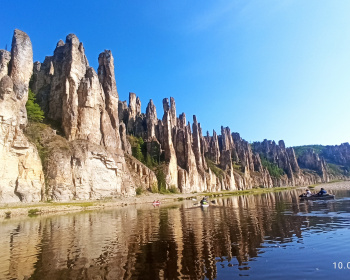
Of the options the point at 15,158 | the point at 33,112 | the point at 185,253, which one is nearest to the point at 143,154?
the point at 33,112

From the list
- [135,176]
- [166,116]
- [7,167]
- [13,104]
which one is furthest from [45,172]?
[166,116]

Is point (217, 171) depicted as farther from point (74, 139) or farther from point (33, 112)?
point (33, 112)

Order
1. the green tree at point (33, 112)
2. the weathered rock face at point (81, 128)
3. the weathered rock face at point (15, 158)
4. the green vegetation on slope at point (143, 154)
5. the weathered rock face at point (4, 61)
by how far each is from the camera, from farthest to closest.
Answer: the green vegetation on slope at point (143, 154)
the green tree at point (33, 112)
the weathered rock face at point (4, 61)
the weathered rock face at point (81, 128)
the weathered rock face at point (15, 158)

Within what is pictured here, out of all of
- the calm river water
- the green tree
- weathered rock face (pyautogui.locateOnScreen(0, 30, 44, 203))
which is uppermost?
the green tree

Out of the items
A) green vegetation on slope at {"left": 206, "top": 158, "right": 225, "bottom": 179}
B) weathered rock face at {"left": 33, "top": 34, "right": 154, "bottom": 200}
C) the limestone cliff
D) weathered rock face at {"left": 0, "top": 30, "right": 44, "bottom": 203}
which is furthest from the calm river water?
green vegetation on slope at {"left": 206, "top": 158, "right": 225, "bottom": 179}

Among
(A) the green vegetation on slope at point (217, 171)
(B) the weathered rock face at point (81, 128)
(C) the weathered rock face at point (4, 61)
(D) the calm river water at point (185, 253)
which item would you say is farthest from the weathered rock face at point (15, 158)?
(A) the green vegetation on slope at point (217, 171)

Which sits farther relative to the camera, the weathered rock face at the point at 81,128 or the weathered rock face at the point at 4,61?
the weathered rock face at the point at 4,61

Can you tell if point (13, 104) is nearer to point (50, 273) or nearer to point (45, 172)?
point (45, 172)

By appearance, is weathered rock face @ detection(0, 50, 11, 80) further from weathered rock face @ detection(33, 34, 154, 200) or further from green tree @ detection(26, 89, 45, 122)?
weathered rock face @ detection(33, 34, 154, 200)

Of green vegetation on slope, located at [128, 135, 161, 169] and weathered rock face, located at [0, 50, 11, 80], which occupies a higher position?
weathered rock face, located at [0, 50, 11, 80]

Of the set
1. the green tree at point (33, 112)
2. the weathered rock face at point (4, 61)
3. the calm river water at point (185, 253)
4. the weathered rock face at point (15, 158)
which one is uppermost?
the weathered rock face at point (4, 61)

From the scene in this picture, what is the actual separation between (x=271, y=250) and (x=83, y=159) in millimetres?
59455

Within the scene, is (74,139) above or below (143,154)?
below

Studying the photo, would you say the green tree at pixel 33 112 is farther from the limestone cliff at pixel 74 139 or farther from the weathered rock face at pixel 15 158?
the weathered rock face at pixel 15 158
